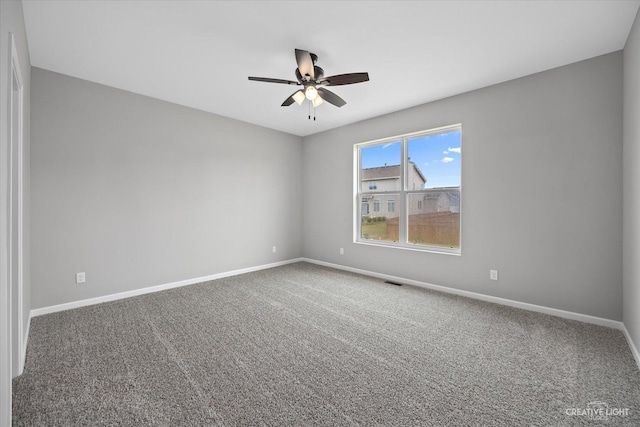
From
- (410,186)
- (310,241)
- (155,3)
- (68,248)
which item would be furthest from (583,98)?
(68,248)

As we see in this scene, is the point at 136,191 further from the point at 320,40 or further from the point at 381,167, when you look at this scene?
the point at 381,167

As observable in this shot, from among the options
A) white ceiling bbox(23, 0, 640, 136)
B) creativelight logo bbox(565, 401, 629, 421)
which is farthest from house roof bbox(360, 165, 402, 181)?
creativelight logo bbox(565, 401, 629, 421)

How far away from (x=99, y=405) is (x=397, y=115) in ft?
14.8

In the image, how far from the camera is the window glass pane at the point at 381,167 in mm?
4402

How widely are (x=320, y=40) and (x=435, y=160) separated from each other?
241 centimetres

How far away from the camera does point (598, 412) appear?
156 centimetres

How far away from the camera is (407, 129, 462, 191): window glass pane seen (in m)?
3.73

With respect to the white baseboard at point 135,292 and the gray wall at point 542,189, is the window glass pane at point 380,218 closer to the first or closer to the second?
the gray wall at point 542,189

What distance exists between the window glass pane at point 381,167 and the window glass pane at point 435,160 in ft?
0.72

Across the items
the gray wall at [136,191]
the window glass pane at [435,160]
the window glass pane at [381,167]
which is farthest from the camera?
the window glass pane at [381,167]

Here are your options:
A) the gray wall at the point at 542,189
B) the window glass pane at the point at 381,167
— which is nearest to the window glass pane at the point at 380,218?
the window glass pane at the point at 381,167

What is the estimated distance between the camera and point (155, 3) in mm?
1986

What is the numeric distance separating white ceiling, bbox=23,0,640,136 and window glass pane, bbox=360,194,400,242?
5.81 feet

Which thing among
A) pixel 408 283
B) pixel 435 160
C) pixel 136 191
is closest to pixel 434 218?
pixel 435 160
